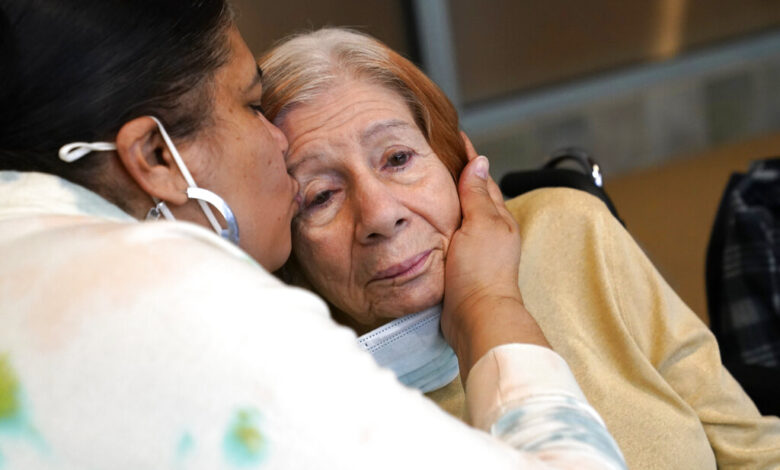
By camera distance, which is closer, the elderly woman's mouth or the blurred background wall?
the elderly woman's mouth

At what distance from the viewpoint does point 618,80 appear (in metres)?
4.75

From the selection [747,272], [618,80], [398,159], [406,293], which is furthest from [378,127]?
[618,80]

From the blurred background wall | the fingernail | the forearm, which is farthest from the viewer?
the blurred background wall

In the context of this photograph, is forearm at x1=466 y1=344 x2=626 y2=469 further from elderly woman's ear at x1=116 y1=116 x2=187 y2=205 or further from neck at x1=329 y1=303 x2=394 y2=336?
neck at x1=329 y1=303 x2=394 y2=336

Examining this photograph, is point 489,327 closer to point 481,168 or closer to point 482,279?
point 482,279

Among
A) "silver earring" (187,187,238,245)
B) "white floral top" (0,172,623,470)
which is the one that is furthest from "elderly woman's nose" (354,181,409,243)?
"white floral top" (0,172,623,470)

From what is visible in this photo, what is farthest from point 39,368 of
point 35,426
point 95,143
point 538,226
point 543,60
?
point 543,60

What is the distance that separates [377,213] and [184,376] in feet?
2.59

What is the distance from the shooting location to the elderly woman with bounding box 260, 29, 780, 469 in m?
1.68

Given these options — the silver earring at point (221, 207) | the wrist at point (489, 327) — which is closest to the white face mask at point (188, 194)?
the silver earring at point (221, 207)

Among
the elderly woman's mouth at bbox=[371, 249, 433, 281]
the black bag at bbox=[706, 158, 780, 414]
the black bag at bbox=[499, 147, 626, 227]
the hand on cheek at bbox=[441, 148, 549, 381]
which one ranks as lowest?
the black bag at bbox=[706, 158, 780, 414]

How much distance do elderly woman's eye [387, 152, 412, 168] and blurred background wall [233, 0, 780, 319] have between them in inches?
105

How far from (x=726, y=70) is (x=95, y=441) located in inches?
177

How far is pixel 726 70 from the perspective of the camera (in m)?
4.81
